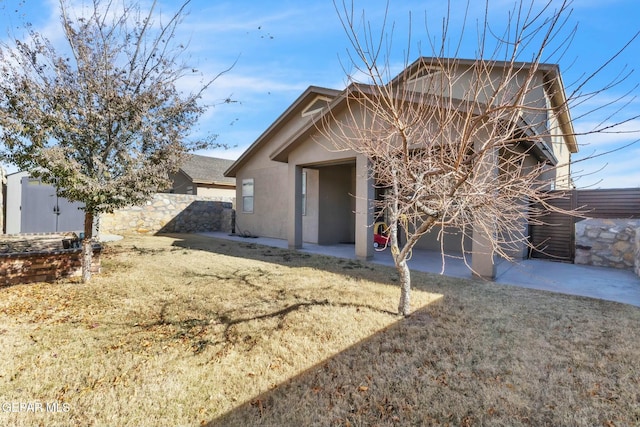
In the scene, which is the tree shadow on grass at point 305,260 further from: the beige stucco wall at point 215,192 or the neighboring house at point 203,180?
the beige stucco wall at point 215,192

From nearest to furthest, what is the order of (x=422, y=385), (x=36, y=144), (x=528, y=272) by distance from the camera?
(x=422, y=385) → (x=36, y=144) → (x=528, y=272)

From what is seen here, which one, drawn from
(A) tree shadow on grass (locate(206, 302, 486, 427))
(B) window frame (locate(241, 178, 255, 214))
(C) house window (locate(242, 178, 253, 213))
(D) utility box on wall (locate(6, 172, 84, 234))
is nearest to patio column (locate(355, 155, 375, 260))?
(A) tree shadow on grass (locate(206, 302, 486, 427))

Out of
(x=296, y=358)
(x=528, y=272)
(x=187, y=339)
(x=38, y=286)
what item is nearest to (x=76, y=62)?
(x=38, y=286)

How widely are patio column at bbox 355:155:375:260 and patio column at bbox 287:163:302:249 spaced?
8.59ft

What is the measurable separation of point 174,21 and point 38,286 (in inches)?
238

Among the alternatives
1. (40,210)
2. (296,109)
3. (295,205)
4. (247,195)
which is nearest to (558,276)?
(295,205)

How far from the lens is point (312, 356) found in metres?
3.59

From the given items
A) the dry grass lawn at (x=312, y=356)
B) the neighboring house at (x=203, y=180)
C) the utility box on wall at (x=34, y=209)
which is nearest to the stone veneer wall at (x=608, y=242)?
the dry grass lawn at (x=312, y=356)

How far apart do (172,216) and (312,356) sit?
50.1ft

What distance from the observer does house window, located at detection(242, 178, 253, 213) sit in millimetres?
16016

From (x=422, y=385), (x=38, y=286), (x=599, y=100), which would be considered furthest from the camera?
(x=38, y=286)

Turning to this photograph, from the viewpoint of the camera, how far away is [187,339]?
3986 millimetres

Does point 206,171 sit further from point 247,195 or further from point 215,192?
point 247,195

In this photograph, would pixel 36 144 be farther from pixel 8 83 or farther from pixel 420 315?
pixel 420 315
